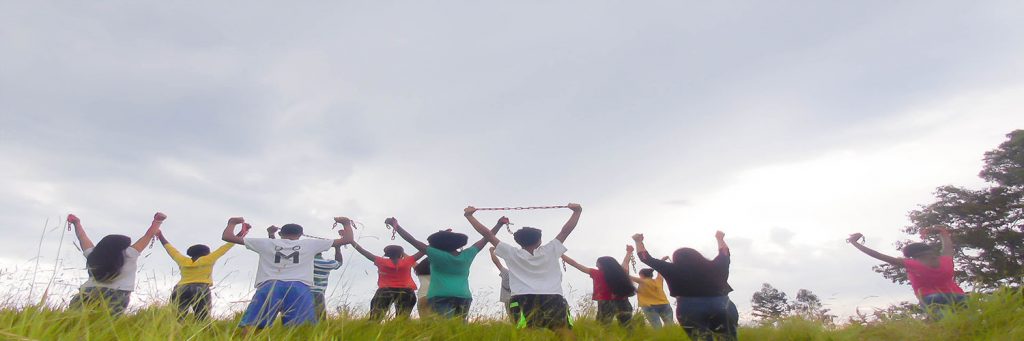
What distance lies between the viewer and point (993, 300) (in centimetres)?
471

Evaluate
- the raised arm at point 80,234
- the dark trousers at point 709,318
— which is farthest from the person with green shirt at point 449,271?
the raised arm at point 80,234

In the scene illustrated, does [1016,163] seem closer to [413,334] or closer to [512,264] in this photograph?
[512,264]

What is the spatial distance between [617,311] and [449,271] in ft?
8.10

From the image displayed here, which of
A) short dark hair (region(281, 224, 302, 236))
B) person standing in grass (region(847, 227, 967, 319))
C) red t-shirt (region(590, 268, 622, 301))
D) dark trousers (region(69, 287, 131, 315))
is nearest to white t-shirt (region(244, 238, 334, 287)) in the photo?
short dark hair (region(281, 224, 302, 236))

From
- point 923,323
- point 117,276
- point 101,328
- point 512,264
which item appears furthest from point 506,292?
point 101,328

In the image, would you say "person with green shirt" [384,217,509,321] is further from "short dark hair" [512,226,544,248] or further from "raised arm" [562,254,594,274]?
"raised arm" [562,254,594,274]

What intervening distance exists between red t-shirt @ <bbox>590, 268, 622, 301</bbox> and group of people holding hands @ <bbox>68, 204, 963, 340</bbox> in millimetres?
16

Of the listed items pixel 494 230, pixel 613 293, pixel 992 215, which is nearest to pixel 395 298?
pixel 494 230

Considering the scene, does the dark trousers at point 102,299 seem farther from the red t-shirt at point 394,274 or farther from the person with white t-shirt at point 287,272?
the red t-shirt at point 394,274

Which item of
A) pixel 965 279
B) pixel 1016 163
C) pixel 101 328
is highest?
pixel 1016 163

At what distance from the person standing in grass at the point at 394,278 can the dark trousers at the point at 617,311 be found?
101 inches

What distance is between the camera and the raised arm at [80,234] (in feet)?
23.2

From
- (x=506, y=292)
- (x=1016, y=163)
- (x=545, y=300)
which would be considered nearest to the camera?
(x=545, y=300)

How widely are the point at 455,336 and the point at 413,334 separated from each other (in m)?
0.33
